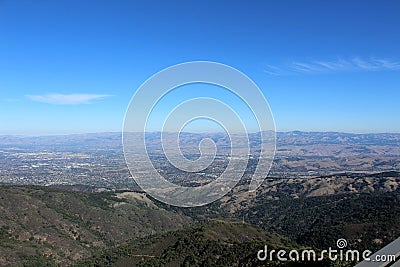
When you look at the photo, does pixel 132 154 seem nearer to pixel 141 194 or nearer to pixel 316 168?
pixel 141 194

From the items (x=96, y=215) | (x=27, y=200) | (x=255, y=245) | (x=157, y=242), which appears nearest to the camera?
(x=255, y=245)

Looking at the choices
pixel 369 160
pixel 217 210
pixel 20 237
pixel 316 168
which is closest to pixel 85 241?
pixel 20 237

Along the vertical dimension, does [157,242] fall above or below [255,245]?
below

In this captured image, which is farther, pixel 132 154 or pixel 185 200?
pixel 185 200

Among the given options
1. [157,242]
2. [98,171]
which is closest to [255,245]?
[157,242]

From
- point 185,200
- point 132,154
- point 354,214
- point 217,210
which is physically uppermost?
point 132,154

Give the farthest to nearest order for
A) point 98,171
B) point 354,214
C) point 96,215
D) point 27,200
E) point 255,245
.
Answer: point 98,171 < point 96,215 < point 27,200 < point 354,214 < point 255,245

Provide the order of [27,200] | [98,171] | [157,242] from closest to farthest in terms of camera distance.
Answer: [157,242]
[27,200]
[98,171]

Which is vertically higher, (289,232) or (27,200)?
(27,200)

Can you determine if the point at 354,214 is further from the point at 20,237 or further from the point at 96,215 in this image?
the point at 20,237
